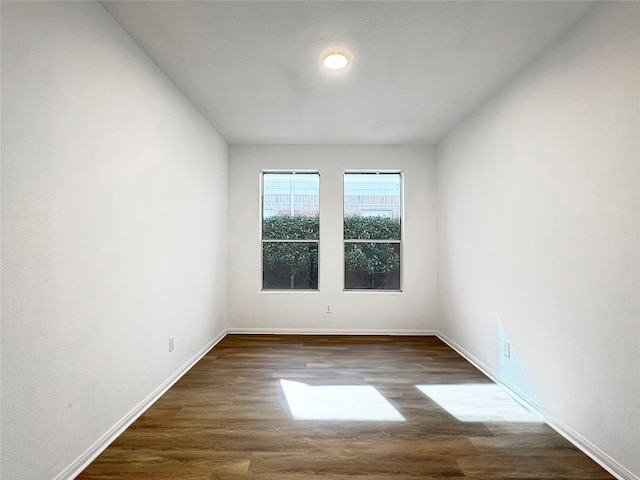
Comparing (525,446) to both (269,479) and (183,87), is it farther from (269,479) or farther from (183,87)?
(183,87)

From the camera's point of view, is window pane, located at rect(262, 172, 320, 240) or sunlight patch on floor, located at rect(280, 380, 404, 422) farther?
window pane, located at rect(262, 172, 320, 240)

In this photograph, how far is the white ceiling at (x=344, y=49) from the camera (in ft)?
6.38

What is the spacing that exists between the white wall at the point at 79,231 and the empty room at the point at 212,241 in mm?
12

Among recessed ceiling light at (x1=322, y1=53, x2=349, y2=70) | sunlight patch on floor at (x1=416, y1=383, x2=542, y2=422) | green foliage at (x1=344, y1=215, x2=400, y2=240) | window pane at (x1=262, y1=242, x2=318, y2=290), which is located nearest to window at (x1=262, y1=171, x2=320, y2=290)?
window pane at (x1=262, y1=242, x2=318, y2=290)

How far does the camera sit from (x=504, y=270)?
9.24 feet

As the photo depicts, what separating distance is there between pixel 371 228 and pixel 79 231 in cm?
348

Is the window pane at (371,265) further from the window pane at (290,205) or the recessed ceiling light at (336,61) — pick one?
the recessed ceiling light at (336,61)

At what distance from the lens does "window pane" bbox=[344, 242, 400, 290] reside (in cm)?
459

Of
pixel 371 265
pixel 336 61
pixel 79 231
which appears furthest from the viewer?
pixel 371 265

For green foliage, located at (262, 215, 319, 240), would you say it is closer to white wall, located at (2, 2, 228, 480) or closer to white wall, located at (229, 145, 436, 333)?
white wall, located at (229, 145, 436, 333)

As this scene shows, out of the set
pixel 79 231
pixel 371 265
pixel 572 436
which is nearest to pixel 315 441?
pixel 572 436

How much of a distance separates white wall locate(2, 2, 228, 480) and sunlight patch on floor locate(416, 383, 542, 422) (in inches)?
86.5

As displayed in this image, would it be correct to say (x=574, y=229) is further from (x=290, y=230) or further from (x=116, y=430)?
(x=290, y=230)

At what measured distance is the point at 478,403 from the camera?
248 cm
